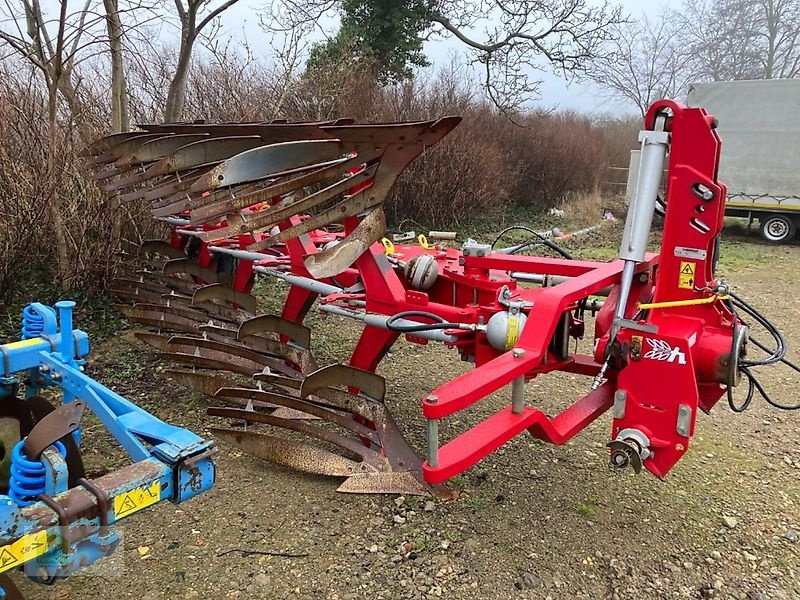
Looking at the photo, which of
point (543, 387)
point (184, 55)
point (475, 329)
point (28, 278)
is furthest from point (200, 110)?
point (475, 329)

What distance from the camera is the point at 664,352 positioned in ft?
7.70

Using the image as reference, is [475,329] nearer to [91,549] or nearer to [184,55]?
[91,549]

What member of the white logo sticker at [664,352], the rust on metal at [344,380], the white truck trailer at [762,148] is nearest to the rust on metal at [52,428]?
the rust on metal at [344,380]

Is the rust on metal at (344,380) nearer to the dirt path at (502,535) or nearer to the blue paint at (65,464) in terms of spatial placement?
the dirt path at (502,535)

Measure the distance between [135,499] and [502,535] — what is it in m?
Answer: 1.64

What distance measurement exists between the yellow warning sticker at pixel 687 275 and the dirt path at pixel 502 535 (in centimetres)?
112

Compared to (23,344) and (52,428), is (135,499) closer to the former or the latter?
(52,428)

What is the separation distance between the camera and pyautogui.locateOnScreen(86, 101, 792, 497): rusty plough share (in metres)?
2.35

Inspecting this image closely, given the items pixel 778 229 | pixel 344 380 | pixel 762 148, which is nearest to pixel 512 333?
pixel 344 380

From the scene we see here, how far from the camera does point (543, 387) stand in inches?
175

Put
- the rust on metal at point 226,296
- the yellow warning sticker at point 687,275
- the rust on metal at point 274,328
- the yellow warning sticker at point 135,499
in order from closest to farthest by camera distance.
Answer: the yellow warning sticker at point 135,499
the yellow warning sticker at point 687,275
the rust on metal at point 274,328
the rust on metal at point 226,296

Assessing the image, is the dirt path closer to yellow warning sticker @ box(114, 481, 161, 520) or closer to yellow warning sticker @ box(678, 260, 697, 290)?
yellow warning sticker @ box(114, 481, 161, 520)

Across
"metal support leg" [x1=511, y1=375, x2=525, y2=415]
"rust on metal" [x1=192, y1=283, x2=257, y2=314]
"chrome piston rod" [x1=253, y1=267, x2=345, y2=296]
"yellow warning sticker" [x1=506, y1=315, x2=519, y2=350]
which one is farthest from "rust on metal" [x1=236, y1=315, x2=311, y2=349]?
"metal support leg" [x1=511, y1=375, x2=525, y2=415]

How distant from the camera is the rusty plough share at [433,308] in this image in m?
2.35
